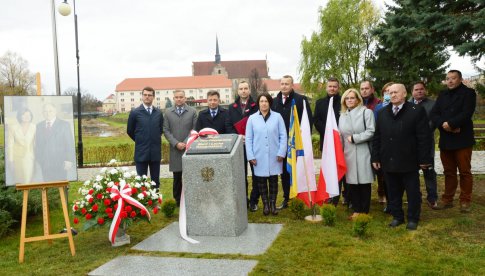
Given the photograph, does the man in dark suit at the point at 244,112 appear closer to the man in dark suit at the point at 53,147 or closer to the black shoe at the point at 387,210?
the black shoe at the point at 387,210

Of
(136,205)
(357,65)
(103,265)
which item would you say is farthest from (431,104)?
(357,65)

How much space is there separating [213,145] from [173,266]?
1740 millimetres

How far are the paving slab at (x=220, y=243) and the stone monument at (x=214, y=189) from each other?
15cm

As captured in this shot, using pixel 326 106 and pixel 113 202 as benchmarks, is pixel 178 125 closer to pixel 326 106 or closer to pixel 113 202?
pixel 113 202

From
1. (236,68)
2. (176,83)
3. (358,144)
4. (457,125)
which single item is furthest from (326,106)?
(236,68)

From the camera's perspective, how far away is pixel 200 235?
17.4 feet

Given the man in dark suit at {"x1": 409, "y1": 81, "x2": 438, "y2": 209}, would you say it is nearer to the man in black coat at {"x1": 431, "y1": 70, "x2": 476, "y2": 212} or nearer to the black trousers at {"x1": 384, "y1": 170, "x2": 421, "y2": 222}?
the man in black coat at {"x1": 431, "y1": 70, "x2": 476, "y2": 212}

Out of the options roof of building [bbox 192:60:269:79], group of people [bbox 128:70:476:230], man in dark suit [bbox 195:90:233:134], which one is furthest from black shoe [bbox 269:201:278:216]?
roof of building [bbox 192:60:269:79]

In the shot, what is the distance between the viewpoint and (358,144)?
5.68 m

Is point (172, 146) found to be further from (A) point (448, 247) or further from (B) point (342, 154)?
(A) point (448, 247)

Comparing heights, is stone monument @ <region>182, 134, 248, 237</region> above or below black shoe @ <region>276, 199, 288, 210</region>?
above

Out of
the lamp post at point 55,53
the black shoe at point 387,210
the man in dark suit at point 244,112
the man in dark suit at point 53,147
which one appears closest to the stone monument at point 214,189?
the man in dark suit at point 244,112

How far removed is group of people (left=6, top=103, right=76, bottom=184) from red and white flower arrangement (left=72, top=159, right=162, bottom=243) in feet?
1.21

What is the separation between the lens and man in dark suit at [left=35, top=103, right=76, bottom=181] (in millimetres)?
4934
